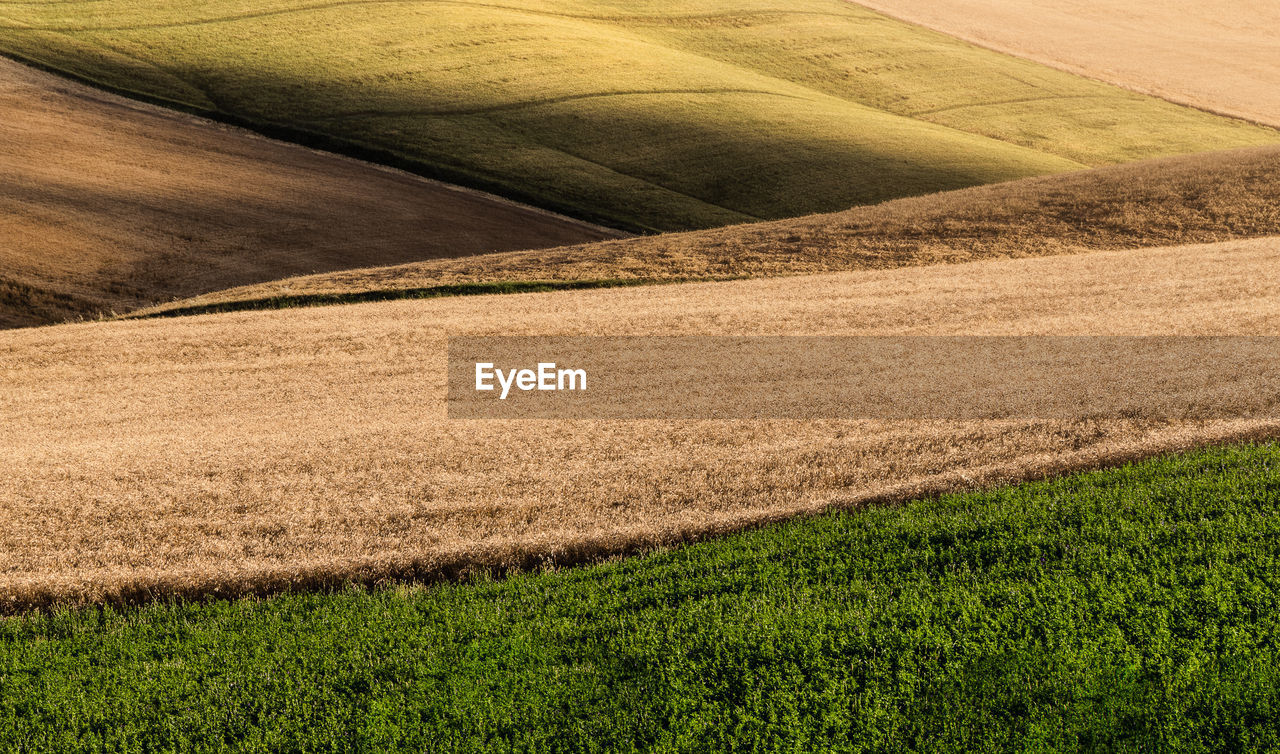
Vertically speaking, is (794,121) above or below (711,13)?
below

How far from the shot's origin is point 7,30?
45.2 metres

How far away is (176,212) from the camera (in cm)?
2917

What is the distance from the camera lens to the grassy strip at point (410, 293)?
1992 centimetres

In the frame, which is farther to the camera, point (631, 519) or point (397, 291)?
point (397, 291)

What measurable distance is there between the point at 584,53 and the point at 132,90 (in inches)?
763

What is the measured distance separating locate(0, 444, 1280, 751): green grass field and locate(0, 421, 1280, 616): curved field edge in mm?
315

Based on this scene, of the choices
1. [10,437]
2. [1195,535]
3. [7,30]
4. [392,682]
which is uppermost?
[7,30]

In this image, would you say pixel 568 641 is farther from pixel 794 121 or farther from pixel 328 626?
pixel 794 121

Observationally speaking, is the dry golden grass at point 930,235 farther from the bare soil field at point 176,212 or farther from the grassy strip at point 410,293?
the bare soil field at point 176,212

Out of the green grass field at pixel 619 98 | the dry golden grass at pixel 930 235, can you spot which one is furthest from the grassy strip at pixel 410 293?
the green grass field at pixel 619 98

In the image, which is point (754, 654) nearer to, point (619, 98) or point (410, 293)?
point (410, 293)

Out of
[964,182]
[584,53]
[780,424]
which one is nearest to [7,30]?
[584,53]

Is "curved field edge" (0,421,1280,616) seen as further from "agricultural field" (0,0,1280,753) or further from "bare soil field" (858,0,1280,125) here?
"bare soil field" (858,0,1280,125)

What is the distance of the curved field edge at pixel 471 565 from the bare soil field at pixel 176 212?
1566 centimetres
